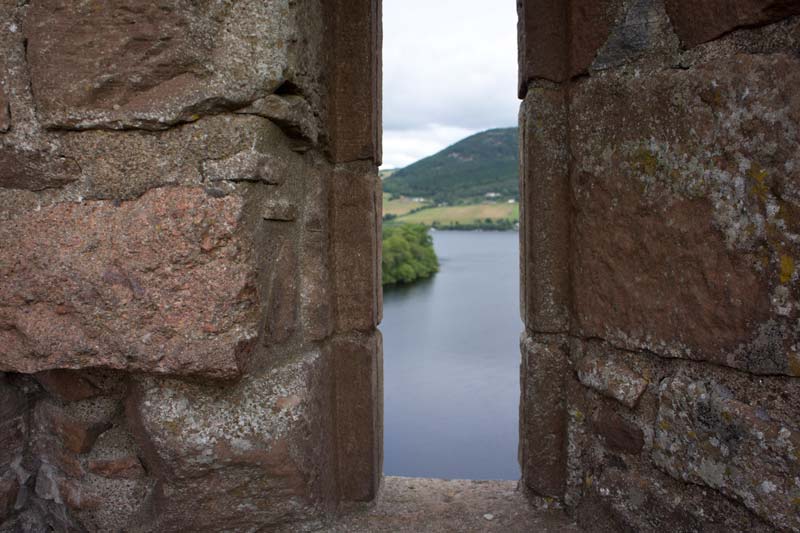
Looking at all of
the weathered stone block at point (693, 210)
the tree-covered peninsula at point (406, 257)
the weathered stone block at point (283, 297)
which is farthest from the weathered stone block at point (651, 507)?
the tree-covered peninsula at point (406, 257)

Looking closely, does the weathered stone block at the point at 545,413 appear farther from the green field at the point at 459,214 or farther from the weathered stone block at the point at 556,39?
the green field at the point at 459,214

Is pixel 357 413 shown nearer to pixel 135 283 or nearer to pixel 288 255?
pixel 288 255

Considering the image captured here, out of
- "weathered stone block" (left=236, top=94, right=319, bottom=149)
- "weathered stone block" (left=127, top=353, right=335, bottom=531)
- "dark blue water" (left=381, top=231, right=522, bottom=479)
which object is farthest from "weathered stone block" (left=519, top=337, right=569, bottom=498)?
"dark blue water" (left=381, top=231, right=522, bottom=479)

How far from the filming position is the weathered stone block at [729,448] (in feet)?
3.71

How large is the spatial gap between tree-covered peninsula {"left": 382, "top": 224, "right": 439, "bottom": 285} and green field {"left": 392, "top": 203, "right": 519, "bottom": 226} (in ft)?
40.9

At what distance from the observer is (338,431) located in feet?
5.94

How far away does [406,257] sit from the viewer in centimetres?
2069

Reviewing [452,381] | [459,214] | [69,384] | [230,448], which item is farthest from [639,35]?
[459,214]

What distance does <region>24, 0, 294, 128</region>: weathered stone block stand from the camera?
4.20 ft

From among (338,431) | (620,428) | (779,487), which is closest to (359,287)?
(338,431)

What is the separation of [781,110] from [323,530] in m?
1.50

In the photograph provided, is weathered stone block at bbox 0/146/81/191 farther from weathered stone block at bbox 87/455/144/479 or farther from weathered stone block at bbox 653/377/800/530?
weathered stone block at bbox 653/377/800/530

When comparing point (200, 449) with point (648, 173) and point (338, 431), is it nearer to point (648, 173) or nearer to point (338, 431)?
point (338, 431)

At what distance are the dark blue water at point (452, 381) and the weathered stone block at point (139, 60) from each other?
8302 mm
